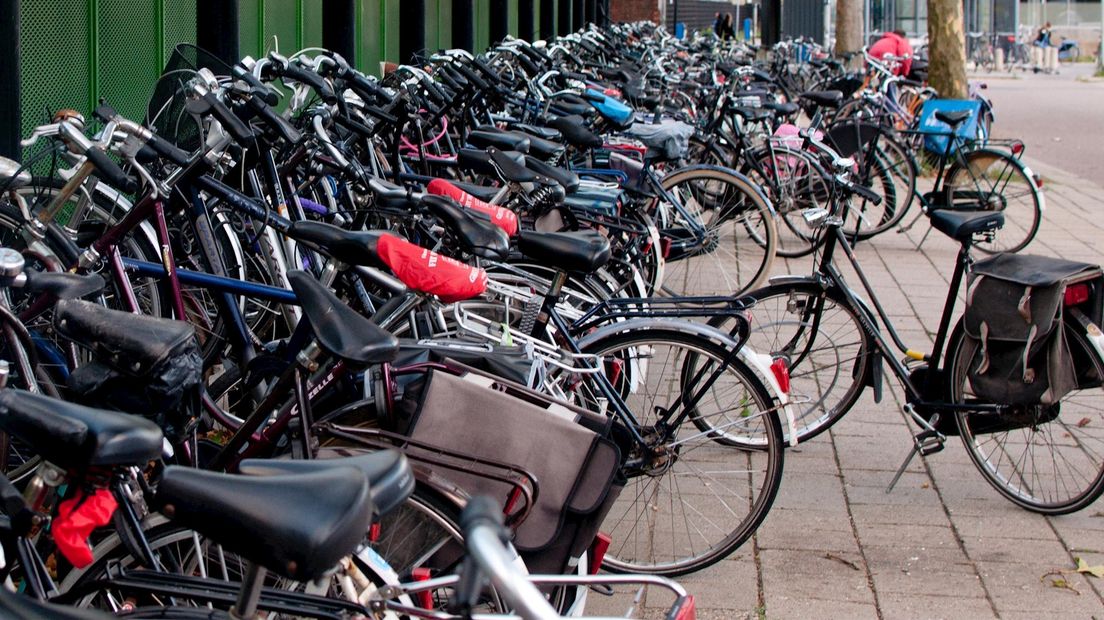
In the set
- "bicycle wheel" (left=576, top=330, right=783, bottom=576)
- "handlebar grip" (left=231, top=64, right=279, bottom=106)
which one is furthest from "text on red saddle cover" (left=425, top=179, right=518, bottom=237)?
"handlebar grip" (left=231, top=64, right=279, bottom=106)

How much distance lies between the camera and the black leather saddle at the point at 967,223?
4582 millimetres

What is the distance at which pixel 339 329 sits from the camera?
2631 millimetres

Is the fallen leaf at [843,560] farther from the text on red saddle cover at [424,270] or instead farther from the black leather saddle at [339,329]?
the black leather saddle at [339,329]

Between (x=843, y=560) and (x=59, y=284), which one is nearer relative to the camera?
(x=59, y=284)

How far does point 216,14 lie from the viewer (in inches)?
284

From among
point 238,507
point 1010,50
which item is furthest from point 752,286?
point 1010,50

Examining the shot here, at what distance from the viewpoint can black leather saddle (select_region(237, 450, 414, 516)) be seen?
1.77m

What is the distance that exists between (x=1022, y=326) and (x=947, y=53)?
11.0 metres

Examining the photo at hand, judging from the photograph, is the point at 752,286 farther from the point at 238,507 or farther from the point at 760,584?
the point at 238,507

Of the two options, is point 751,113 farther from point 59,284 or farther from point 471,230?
point 59,284

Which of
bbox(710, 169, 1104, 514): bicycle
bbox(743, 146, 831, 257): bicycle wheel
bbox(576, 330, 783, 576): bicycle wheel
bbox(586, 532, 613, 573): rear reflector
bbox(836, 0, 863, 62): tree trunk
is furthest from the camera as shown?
bbox(836, 0, 863, 62): tree trunk

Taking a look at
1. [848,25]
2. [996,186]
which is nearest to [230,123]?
[996,186]

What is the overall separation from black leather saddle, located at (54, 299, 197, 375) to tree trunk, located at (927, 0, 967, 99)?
13226 millimetres

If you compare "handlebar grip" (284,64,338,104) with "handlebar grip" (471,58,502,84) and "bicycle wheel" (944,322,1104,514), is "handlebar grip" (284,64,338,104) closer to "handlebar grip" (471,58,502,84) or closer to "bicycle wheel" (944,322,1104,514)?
"handlebar grip" (471,58,502,84)
